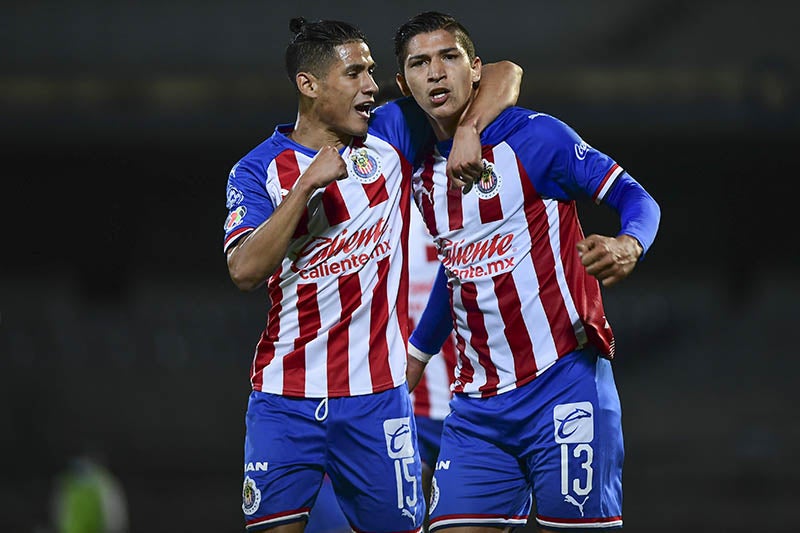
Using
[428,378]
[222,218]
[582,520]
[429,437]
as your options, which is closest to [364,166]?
[582,520]

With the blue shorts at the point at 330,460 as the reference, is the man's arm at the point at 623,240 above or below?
above

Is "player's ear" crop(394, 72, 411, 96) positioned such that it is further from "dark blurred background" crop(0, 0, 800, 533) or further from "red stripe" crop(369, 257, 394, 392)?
"dark blurred background" crop(0, 0, 800, 533)

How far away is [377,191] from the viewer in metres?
3.28

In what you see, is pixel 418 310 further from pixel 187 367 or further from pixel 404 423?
pixel 187 367

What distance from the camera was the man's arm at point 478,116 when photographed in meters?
3.14

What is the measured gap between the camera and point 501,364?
10.7 feet

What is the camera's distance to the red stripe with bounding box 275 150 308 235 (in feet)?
10.5

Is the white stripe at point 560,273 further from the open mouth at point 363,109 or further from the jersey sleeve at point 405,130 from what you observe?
the open mouth at point 363,109

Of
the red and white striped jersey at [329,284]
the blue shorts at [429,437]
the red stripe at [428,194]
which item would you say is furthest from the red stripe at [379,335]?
the blue shorts at [429,437]

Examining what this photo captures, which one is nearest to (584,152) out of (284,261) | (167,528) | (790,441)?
(284,261)

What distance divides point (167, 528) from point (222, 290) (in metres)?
4.45

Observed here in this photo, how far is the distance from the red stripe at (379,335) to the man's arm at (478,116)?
37 cm

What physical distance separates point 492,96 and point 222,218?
11.1 metres

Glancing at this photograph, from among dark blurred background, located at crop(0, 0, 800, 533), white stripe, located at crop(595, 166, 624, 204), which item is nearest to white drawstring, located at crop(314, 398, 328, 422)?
white stripe, located at crop(595, 166, 624, 204)
